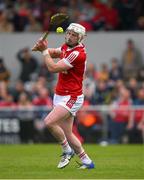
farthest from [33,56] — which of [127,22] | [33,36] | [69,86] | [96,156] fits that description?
[69,86]

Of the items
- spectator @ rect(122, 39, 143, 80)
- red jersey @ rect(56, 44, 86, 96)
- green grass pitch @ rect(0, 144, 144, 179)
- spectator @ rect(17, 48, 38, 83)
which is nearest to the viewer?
green grass pitch @ rect(0, 144, 144, 179)

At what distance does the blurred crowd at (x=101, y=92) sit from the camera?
2331cm

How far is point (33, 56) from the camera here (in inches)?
1045

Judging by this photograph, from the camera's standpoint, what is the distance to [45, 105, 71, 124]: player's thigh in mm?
13875

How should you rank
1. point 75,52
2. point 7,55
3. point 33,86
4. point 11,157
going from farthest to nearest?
point 7,55
point 33,86
point 11,157
point 75,52

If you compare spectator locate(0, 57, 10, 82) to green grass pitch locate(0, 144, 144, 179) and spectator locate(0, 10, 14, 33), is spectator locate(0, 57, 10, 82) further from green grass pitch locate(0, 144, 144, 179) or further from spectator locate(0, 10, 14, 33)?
green grass pitch locate(0, 144, 144, 179)

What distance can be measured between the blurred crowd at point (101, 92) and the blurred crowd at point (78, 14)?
102 cm

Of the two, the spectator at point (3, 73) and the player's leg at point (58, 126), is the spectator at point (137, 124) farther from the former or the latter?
the player's leg at point (58, 126)

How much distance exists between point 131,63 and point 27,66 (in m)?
3.13

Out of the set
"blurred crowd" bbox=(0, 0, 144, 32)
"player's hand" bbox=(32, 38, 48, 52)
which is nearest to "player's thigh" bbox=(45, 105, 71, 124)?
"player's hand" bbox=(32, 38, 48, 52)

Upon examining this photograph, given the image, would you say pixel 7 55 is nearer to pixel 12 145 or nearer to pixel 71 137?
pixel 12 145

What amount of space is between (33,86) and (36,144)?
256 centimetres

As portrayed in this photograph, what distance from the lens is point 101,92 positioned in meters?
24.8

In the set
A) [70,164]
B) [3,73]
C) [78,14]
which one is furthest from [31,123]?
[70,164]
